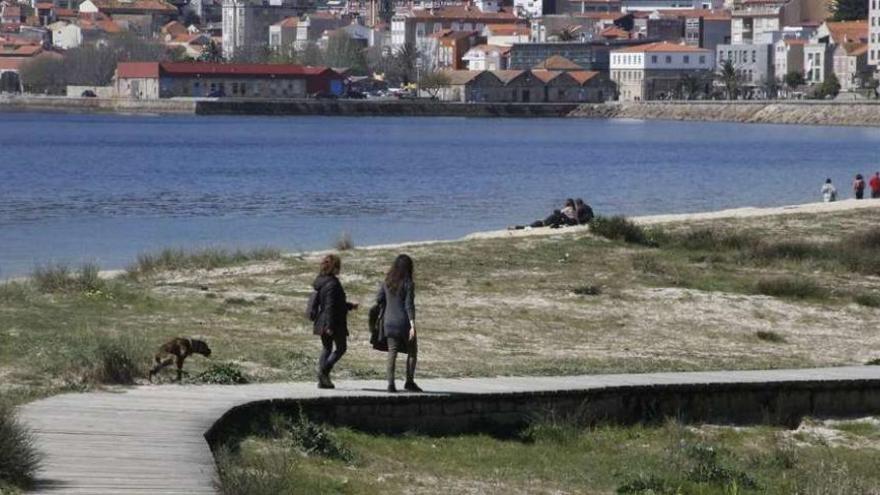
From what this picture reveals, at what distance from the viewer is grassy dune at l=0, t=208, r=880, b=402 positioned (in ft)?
57.2

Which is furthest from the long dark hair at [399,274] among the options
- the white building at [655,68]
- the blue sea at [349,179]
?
the white building at [655,68]

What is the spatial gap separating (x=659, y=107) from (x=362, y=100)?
24.6m

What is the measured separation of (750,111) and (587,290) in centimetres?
13951

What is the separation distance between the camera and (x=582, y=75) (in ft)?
589

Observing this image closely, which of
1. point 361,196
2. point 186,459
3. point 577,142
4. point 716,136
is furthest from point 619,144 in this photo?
point 186,459

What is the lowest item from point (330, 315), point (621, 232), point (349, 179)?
point (349, 179)

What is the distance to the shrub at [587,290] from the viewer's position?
23766mm

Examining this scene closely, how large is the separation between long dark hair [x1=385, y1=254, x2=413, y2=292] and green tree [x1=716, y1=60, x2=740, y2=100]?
531 feet

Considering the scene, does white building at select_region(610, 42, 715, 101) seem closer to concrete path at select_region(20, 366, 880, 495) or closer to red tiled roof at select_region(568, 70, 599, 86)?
red tiled roof at select_region(568, 70, 599, 86)

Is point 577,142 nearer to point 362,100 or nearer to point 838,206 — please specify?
point 362,100

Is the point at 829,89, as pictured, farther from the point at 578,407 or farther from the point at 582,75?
the point at 578,407

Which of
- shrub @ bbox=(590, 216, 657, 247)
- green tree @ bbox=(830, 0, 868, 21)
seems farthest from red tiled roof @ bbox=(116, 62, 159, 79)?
shrub @ bbox=(590, 216, 657, 247)

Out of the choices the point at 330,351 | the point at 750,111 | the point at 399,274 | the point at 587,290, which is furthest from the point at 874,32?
the point at 399,274

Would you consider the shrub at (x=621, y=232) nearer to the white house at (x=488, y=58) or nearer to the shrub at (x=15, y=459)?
the shrub at (x=15, y=459)
